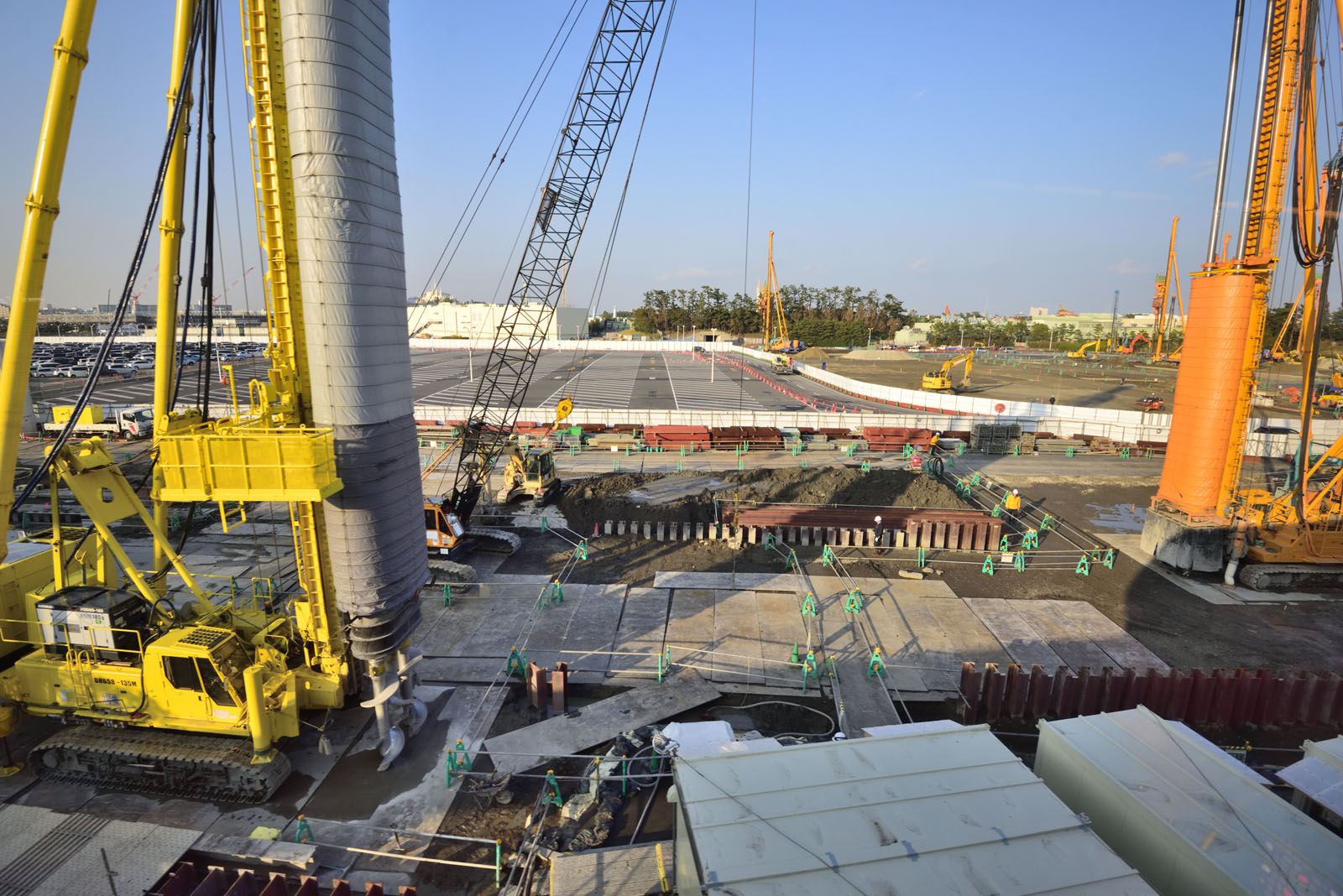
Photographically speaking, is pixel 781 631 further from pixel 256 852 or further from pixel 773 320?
pixel 773 320

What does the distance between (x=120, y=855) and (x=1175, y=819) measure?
13874mm

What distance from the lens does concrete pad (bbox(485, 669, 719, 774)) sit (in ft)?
38.0

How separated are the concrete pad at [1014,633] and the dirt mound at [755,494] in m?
7.29

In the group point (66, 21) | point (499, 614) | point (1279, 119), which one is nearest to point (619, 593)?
point (499, 614)

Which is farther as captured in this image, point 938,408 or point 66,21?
point 938,408

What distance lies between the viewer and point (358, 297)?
405 inches

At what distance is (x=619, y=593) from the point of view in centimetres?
1872

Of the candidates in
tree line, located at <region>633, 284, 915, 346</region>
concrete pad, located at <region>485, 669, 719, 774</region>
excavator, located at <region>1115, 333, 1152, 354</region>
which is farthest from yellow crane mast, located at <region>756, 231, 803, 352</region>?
concrete pad, located at <region>485, 669, 719, 774</region>

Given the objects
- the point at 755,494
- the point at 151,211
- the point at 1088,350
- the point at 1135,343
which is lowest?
the point at 755,494

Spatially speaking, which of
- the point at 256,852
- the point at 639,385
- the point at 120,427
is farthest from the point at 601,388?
the point at 256,852

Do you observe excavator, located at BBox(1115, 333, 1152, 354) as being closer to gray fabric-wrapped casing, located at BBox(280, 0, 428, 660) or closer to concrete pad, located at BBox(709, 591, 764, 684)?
concrete pad, located at BBox(709, 591, 764, 684)

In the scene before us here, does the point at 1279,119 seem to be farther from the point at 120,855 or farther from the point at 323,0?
the point at 120,855

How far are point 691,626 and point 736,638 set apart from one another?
4.33 feet

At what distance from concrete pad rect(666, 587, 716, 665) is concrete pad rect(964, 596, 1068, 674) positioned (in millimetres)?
7202
